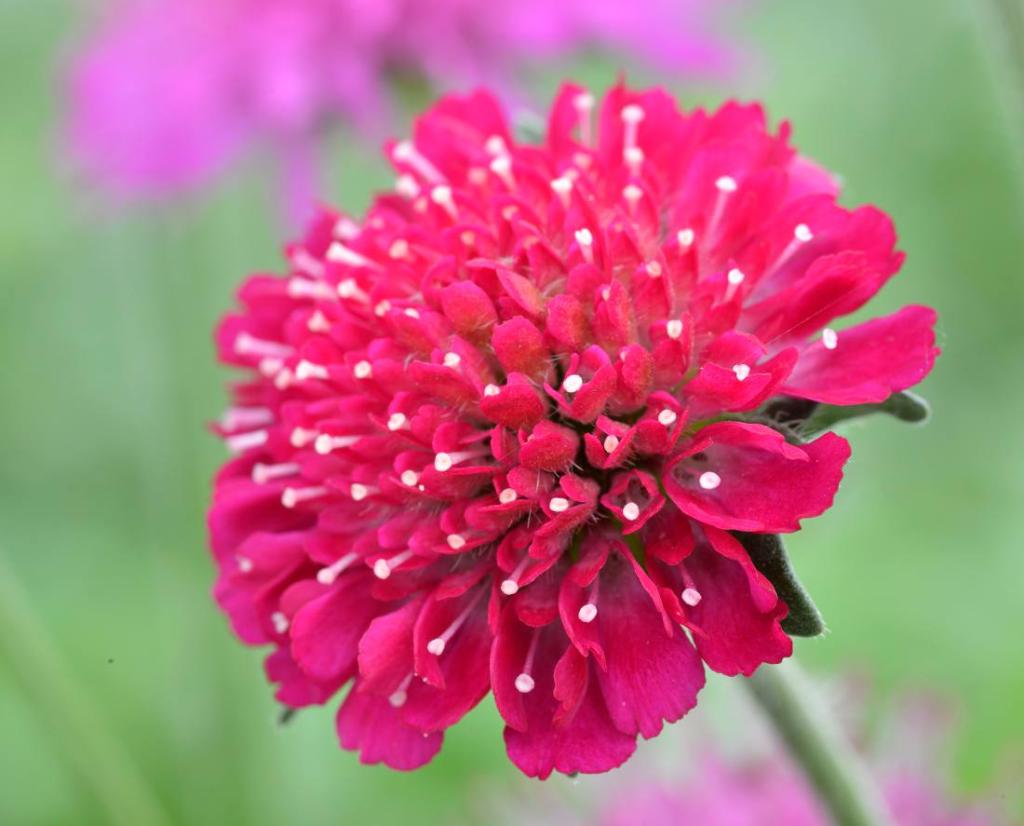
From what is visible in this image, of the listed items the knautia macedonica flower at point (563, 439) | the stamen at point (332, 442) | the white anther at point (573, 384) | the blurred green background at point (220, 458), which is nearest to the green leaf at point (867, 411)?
the knautia macedonica flower at point (563, 439)

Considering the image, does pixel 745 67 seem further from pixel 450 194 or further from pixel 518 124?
pixel 450 194

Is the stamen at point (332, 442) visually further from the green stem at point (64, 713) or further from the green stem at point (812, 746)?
the green stem at point (64, 713)

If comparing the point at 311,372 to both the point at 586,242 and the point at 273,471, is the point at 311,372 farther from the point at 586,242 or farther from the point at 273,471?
the point at 586,242

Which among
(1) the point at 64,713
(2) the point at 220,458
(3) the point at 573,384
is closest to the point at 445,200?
(3) the point at 573,384

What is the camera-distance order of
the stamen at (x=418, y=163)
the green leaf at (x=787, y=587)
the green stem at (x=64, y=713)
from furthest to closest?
the green stem at (x=64, y=713) → the stamen at (x=418, y=163) → the green leaf at (x=787, y=587)

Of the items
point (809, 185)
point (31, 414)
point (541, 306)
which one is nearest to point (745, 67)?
point (809, 185)

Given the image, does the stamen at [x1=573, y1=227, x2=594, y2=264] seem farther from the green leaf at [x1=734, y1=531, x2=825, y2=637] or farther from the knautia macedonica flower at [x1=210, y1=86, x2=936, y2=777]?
the green leaf at [x1=734, y1=531, x2=825, y2=637]

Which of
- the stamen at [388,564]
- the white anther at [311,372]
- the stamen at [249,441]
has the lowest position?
the stamen at [249,441]
